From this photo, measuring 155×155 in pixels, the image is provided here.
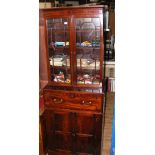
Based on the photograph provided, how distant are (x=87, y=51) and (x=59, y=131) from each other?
933mm

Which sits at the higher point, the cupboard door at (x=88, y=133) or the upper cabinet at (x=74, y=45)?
the upper cabinet at (x=74, y=45)

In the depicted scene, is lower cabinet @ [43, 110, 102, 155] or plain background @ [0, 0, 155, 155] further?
lower cabinet @ [43, 110, 102, 155]

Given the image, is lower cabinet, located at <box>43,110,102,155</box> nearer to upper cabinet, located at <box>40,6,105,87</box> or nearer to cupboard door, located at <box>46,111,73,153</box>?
cupboard door, located at <box>46,111,73,153</box>

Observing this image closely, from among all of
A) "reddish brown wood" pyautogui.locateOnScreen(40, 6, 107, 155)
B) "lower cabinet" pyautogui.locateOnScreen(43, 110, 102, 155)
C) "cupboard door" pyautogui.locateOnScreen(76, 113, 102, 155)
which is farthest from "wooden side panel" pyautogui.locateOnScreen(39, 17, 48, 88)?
"cupboard door" pyautogui.locateOnScreen(76, 113, 102, 155)

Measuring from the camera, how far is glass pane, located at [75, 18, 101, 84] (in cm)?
227

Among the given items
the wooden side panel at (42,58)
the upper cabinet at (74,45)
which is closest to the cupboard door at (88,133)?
the upper cabinet at (74,45)

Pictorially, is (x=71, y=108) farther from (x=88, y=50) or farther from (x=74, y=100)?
(x=88, y=50)

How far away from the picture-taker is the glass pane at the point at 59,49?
2344mm
